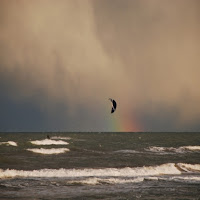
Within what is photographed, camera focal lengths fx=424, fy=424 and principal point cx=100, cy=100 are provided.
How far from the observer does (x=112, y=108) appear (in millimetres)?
21750

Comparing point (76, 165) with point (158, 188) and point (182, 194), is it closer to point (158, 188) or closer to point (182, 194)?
point (158, 188)

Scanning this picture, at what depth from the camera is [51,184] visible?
2419 cm

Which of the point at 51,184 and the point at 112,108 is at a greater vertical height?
the point at 112,108

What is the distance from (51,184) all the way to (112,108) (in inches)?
239

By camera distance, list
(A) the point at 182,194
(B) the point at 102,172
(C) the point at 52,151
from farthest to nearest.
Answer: (C) the point at 52,151
(B) the point at 102,172
(A) the point at 182,194

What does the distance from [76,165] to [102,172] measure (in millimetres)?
5170

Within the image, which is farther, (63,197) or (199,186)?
(199,186)

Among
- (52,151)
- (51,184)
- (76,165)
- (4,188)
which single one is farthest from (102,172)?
(52,151)

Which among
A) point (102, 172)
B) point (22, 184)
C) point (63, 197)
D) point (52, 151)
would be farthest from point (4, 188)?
point (52, 151)

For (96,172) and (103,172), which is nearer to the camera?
(103,172)

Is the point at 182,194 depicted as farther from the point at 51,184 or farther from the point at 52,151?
the point at 52,151

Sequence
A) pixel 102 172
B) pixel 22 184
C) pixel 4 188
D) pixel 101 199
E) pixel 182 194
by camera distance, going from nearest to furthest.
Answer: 1. pixel 101 199
2. pixel 182 194
3. pixel 4 188
4. pixel 22 184
5. pixel 102 172

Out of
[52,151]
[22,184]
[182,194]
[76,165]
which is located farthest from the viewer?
[52,151]

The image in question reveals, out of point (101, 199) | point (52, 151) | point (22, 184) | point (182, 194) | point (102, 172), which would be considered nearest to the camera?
point (101, 199)
